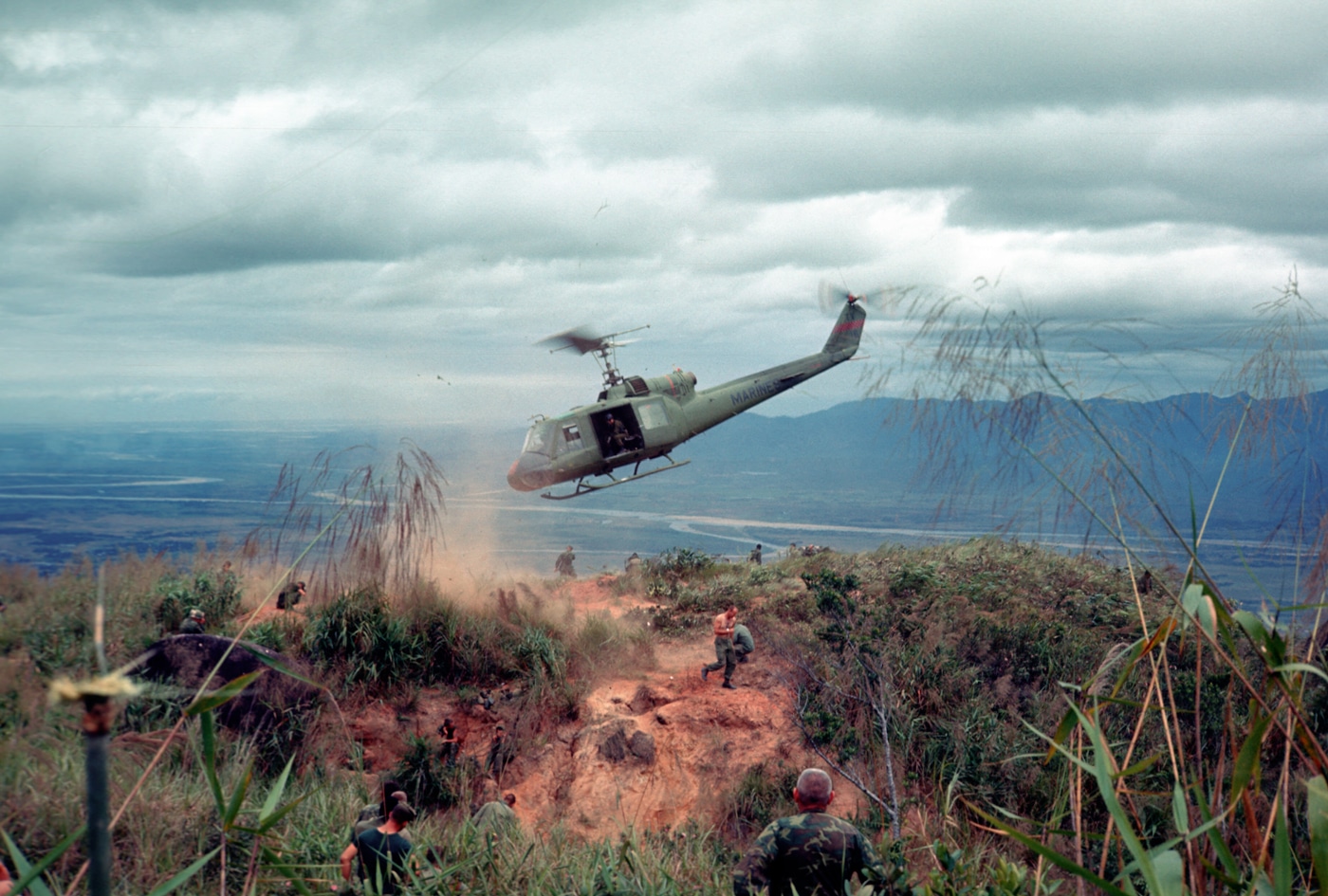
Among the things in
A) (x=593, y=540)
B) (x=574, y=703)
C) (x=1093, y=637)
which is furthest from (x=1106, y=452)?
(x=593, y=540)

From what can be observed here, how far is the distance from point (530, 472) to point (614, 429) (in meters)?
2.05

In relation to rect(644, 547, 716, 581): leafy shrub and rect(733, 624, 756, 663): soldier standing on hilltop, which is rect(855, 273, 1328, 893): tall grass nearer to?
rect(733, 624, 756, 663): soldier standing on hilltop

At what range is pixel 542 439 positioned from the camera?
15.5 meters

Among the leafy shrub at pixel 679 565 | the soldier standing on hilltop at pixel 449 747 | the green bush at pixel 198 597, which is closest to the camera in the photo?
the soldier standing on hilltop at pixel 449 747

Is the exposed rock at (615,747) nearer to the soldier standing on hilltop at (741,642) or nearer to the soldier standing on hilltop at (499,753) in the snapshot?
the soldier standing on hilltop at (499,753)

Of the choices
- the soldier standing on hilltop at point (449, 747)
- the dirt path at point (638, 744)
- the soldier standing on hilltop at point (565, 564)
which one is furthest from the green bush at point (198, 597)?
the soldier standing on hilltop at point (565, 564)

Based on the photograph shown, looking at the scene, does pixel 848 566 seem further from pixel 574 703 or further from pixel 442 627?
pixel 442 627

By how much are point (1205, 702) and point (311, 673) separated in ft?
41.0

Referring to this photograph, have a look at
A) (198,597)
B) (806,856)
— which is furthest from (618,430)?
(806,856)

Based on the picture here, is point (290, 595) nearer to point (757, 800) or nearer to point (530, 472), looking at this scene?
point (530, 472)

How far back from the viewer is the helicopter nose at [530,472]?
50.5ft

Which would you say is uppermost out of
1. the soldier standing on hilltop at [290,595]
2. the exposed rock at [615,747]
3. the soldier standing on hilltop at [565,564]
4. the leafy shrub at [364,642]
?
the soldier standing on hilltop at [290,595]

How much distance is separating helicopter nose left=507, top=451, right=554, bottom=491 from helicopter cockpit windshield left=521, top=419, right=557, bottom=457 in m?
0.12

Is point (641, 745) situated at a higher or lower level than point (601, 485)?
lower
